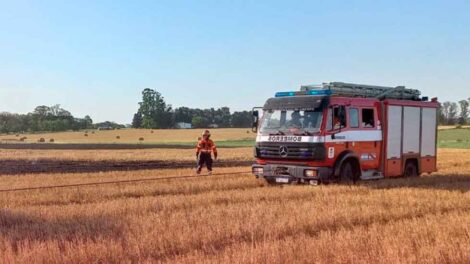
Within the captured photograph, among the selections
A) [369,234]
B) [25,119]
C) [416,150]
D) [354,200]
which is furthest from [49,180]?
[25,119]

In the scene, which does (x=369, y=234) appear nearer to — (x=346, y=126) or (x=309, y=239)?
(x=309, y=239)

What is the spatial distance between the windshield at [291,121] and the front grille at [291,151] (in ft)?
1.24

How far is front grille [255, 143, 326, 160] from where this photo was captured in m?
15.4

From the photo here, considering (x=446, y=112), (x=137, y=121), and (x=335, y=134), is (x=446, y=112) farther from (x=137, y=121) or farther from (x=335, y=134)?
(x=335, y=134)

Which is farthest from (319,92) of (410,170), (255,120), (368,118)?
(410,170)

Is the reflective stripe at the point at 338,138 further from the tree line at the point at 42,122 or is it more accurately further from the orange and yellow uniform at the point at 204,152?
the tree line at the point at 42,122

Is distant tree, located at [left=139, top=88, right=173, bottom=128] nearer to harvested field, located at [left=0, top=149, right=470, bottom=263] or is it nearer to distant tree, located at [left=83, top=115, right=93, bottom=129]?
distant tree, located at [left=83, top=115, right=93, bottom=129]

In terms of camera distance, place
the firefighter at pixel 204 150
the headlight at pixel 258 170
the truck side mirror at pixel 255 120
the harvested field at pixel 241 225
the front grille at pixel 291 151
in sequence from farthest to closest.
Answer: the firefighter at pixel 204 150
the truck side mirror at pixel 255 120
the headlight at pixel 258 170
the front grille at pixel 291 151
the harvested field at pixel 241 225

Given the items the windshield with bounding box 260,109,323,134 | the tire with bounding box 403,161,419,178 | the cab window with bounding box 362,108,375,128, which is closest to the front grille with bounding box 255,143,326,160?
the windshield with bounding box 260,109,323,134

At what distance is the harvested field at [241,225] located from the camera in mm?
6883

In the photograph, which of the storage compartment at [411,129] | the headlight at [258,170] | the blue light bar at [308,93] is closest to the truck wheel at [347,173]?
the blue light bar at [308,93]

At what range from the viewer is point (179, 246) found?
7660mm

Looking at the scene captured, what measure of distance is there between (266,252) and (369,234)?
198 cm

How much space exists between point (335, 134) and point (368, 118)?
180 centimetres
